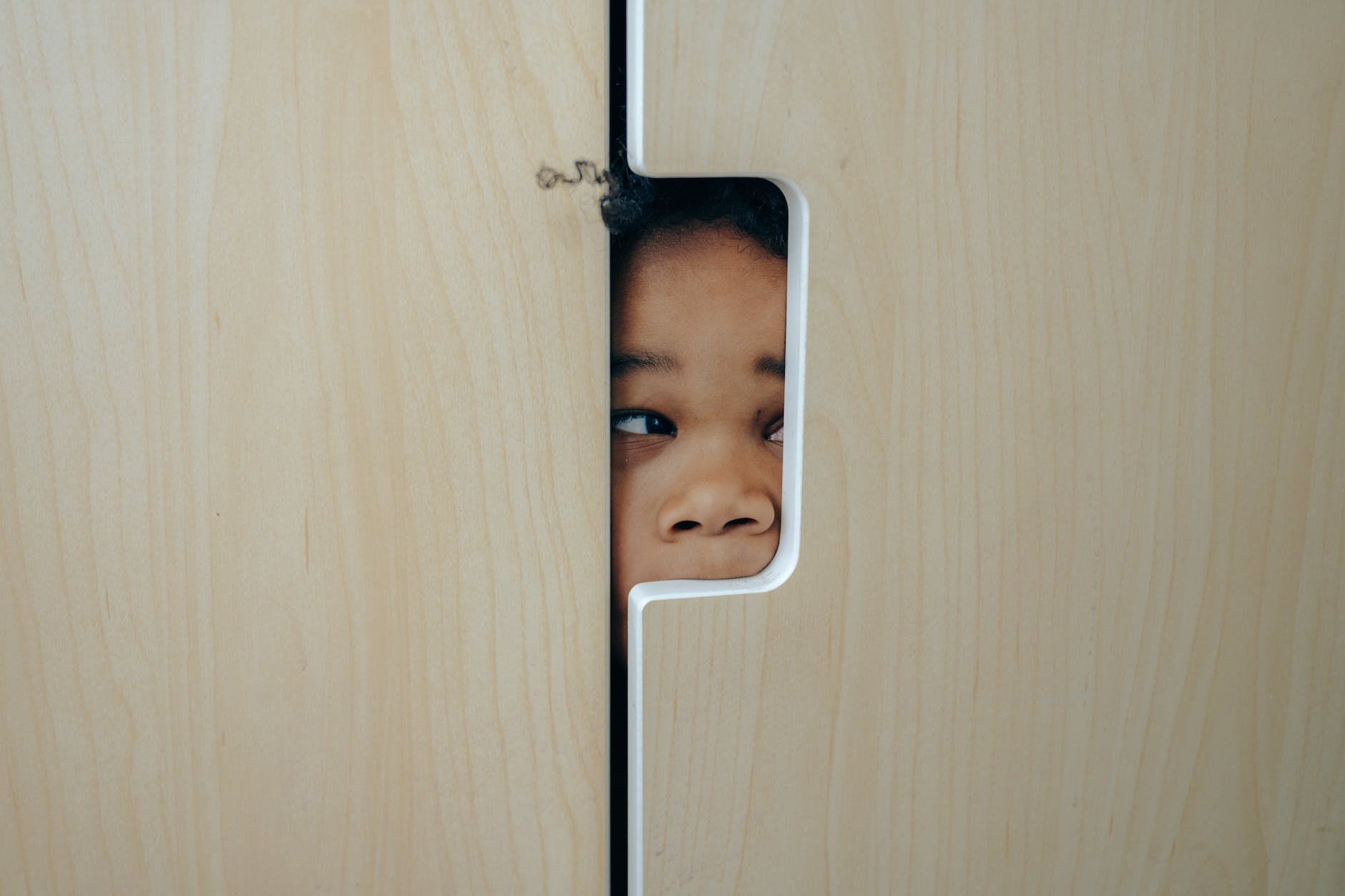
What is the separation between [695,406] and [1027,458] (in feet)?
0.51

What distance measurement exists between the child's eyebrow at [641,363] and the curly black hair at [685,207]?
0.13 ft

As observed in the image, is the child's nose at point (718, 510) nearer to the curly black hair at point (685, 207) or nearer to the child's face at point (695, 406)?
the child's face at point (695, 406)

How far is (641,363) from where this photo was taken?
0.46m

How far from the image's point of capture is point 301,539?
1.41 ft

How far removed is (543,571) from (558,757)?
9 cm

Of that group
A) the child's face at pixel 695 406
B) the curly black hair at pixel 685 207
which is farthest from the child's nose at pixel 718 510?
the curly black hair at pixel 685 207

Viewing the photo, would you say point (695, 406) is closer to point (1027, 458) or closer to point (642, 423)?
point (642, 423)

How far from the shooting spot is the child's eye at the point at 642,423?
0.48m

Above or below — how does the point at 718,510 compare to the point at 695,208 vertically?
below


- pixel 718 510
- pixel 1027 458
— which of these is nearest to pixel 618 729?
pixel 718 510

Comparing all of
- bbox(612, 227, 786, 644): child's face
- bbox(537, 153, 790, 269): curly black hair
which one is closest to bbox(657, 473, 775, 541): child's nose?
bbox(612, 227, 786, 644): child's face

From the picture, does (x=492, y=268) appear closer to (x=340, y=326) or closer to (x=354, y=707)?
(x=340, y=326)

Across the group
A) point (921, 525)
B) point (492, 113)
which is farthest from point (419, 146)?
point (921, 525)

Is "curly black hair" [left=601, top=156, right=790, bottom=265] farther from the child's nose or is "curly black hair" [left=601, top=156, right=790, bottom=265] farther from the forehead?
the child's nose
